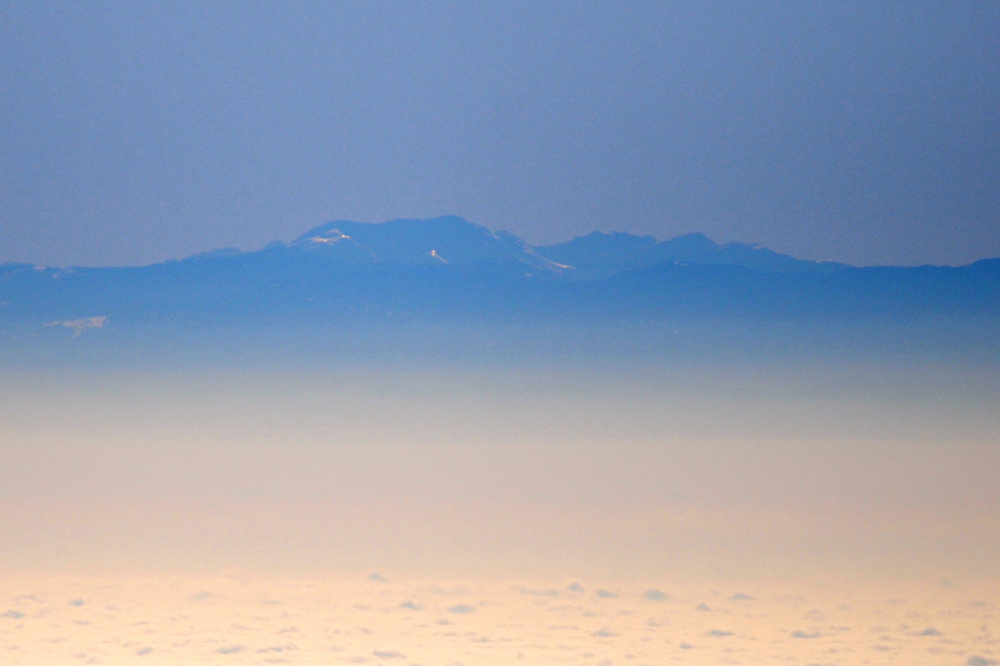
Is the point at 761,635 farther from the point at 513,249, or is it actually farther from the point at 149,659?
the point at 513,249

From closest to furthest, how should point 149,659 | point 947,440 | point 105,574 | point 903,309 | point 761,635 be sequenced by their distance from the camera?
point 149,659
point 761,635
point 105,574
point 947,440
point 903,309

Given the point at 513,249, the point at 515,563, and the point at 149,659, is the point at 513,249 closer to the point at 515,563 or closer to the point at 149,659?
the point at 515,563

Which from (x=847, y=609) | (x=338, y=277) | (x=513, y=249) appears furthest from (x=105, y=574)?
(x=847, y=609)

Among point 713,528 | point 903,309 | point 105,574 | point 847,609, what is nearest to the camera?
point 847,609

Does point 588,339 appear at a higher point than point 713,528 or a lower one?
higher

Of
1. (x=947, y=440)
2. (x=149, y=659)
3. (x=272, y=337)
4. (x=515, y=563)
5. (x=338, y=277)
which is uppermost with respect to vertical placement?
(x=338, y=277)

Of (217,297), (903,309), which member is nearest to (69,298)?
(217,297)

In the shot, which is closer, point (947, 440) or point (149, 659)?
point (149, 659)
